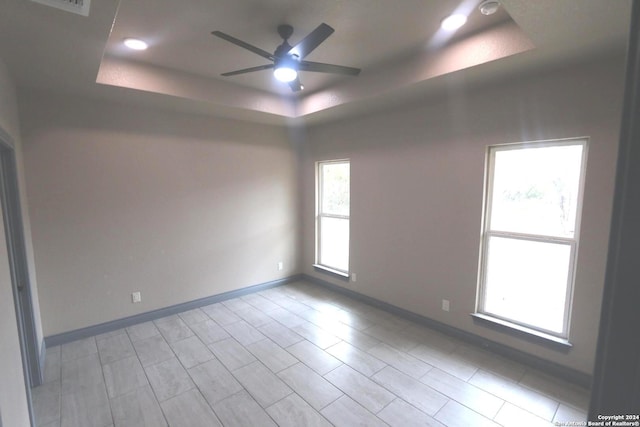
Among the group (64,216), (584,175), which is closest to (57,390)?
(64,216)

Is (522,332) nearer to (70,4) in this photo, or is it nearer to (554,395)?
(554,395)

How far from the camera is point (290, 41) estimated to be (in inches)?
99.0

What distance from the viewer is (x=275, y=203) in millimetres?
4680

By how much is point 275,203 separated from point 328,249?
113cm

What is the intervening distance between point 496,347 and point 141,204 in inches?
162

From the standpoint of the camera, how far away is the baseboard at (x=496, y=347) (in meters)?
2.45

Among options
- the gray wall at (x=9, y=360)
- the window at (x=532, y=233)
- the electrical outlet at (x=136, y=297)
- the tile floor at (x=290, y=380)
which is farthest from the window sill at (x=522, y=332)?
the electrical outlet at (x=136, y=297)

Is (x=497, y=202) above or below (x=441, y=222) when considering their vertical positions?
above

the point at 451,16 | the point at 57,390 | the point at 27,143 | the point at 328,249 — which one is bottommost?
the point at 57,390

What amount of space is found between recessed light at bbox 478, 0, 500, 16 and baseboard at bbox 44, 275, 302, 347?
4.12m

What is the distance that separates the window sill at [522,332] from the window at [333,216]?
1938mm

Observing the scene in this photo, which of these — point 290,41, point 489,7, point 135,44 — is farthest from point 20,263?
point 489,7

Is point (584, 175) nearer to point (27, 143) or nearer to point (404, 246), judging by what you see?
point (404, 246)

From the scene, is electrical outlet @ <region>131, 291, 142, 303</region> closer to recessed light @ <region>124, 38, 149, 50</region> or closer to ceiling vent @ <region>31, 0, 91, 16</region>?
recessed light @ <region>124, 38, 149, 50</region>
